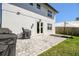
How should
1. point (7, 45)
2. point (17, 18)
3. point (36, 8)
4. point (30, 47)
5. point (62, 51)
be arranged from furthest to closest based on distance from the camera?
point (36, 8), point (17, 18), point (30, 47), point (62, 51), point (7, 45)

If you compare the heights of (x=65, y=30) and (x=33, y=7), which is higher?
(x=33, y=7)

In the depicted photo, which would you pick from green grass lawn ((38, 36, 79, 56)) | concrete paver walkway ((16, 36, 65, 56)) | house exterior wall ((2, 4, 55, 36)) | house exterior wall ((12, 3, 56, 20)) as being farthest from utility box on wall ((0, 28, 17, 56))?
house exterior wall ((12, 3, 56, 20))

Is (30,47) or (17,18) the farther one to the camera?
(17,18)

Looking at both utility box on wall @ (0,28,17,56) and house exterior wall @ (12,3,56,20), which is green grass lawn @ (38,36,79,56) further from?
house exterior wall @ (12,3,56,20)

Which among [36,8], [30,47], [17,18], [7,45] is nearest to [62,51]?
[30,47]

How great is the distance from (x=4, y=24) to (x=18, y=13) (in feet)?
8.16

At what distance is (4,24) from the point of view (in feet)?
34.9

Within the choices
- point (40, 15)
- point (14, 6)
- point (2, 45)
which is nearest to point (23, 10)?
point (14, 6)

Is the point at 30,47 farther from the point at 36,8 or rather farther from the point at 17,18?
the point at 36,8

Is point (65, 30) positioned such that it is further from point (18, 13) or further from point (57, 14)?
point (18, 13)

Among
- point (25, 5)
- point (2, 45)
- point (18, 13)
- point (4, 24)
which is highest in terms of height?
point (25, 5)

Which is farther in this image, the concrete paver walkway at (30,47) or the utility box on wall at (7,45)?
the concrete paver walkway at (30,47)

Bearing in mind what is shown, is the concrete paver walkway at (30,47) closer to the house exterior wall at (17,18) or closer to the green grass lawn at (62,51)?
the green grass lawn at (62,51)

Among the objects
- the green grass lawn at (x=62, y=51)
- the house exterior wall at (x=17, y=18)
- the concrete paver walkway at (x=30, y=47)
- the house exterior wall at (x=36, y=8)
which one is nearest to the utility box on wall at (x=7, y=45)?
the concrete paver walkway at (x=30, y=47)
